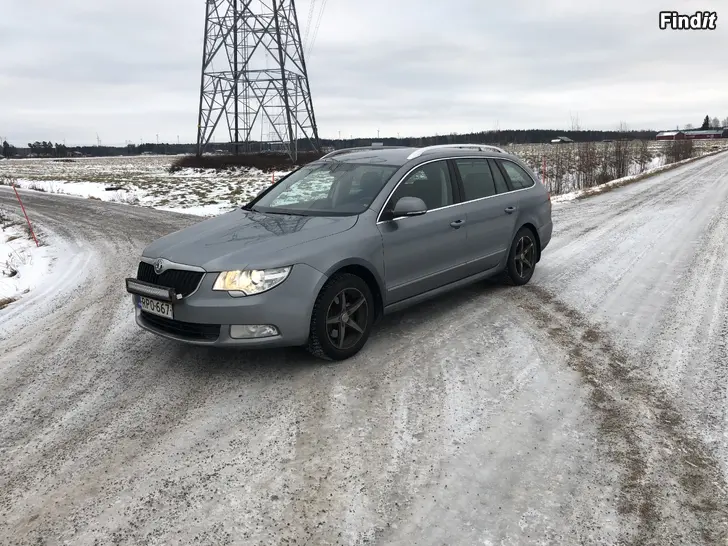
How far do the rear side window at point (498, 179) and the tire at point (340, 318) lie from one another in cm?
245

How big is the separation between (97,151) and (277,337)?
13426 centimetres

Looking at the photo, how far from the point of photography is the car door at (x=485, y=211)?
557cm

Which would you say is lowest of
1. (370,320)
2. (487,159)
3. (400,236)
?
(370,320)

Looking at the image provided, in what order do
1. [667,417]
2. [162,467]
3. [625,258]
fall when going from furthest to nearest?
[625,258], [667,417], [162,467]

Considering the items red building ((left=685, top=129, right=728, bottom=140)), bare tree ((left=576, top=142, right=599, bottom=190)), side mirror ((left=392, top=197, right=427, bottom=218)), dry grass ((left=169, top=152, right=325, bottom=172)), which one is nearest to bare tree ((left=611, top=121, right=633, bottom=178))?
bare tree ((left=576, top=142, right=599, bottom=190))

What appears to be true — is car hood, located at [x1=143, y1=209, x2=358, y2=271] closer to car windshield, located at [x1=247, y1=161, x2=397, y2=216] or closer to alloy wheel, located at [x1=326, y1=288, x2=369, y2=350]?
car windshield, located at [x1=247, y1=161, x2=397, y2=216]

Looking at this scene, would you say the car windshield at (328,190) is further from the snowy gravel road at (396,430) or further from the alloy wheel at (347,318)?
the snowy gravel road at (396,430)

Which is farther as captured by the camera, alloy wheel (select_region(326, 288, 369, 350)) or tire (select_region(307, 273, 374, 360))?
alloy wheel (select_region(326, 288, 369, 350))

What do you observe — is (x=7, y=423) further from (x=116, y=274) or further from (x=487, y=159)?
(x=487, y=159)

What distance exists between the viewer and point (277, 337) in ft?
12.9

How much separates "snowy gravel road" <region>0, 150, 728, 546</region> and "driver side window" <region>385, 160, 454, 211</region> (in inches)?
45.7

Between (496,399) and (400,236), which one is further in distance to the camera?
(400,236)

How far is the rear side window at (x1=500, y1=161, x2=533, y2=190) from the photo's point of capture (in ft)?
21.0

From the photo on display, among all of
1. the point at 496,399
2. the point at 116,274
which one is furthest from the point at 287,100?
the point at 496,399
